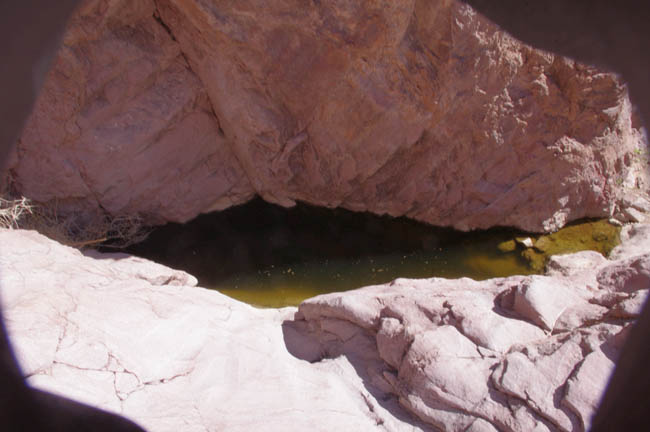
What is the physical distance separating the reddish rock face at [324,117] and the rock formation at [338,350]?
1448 millimetres

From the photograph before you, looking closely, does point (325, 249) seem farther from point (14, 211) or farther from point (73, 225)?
point (14, 211)

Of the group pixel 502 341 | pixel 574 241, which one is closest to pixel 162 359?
pixel 502 341

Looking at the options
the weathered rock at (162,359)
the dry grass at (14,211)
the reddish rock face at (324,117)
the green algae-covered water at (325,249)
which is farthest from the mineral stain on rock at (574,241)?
the dry grass at (14,211)

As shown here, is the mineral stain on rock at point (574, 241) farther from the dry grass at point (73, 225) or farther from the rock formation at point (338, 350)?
the dry grass at point (73, 225)

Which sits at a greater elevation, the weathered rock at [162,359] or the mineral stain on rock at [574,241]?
the mineral stain on rock at [574,241]

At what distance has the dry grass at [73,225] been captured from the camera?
11.9ft

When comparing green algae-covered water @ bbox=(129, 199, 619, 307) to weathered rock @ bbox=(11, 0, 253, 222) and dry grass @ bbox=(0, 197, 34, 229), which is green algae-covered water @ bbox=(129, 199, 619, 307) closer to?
weathered rock @ bbox=(11, 0, 253, 222)

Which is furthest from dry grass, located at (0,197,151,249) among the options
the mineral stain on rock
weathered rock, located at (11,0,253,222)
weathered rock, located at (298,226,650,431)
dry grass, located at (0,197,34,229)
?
the mineral stain on rock

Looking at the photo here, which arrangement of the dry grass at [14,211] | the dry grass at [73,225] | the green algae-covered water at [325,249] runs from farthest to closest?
the green algae-covered water at [325,249] → the dry grass at [73,225] → the dry grass at [14,211]

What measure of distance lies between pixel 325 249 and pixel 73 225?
2610 millimetres

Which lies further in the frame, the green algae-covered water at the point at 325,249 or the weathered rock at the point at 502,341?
the green algae-covered water at the point at 325,249

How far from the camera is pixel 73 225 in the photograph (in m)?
4.05

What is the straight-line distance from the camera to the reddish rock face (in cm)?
351

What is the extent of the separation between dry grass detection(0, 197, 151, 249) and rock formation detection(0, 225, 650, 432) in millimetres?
861
